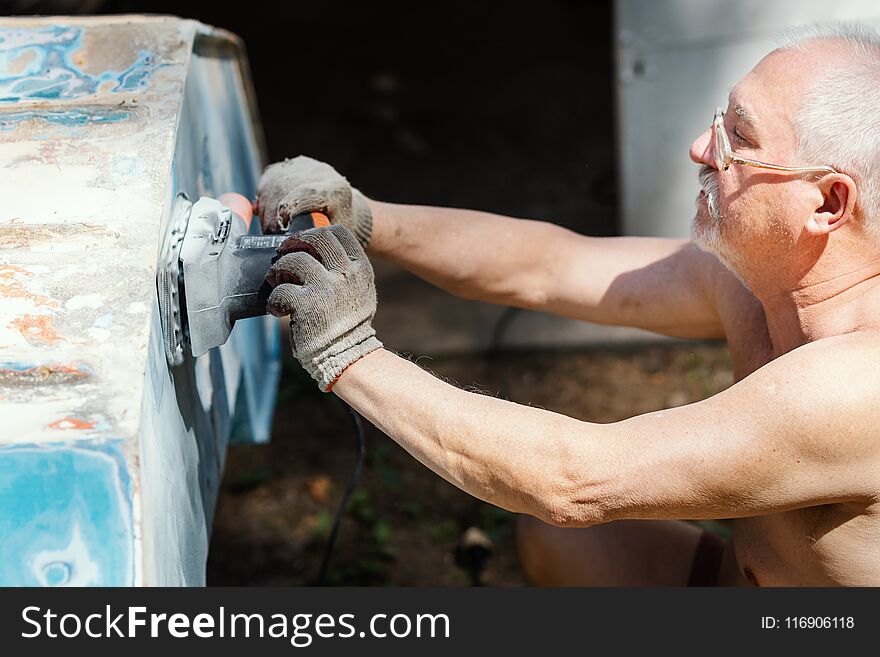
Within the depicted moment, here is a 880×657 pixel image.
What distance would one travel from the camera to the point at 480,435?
145 centimetres

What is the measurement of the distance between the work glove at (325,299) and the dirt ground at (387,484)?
111 cm

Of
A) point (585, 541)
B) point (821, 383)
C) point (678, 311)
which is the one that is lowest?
point (585, 541)

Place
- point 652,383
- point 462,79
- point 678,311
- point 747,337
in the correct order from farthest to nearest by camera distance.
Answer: point 462,79 → point 652,383 → point 678,311 → point 747,337

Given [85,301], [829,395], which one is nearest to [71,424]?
[85,301]

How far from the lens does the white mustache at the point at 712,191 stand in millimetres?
1701

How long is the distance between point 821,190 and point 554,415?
24.0 inches

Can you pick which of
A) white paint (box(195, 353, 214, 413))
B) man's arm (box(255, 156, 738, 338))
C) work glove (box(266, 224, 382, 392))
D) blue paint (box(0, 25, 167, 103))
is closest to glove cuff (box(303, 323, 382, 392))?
work glove (box(266, 224, 382, 392))

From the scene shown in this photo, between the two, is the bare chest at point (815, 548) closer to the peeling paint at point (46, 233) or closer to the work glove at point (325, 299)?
the work glove at point (325, 299)

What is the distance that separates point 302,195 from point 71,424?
79cm

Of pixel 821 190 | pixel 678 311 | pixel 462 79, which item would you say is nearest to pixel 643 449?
pixel 821 190

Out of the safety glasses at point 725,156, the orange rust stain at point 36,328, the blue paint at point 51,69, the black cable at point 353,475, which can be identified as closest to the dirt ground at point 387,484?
the black cable at point 353,475

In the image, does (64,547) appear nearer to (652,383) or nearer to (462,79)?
(652,383)

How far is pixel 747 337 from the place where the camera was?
1.95 m

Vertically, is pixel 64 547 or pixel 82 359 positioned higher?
pixel 82 359
